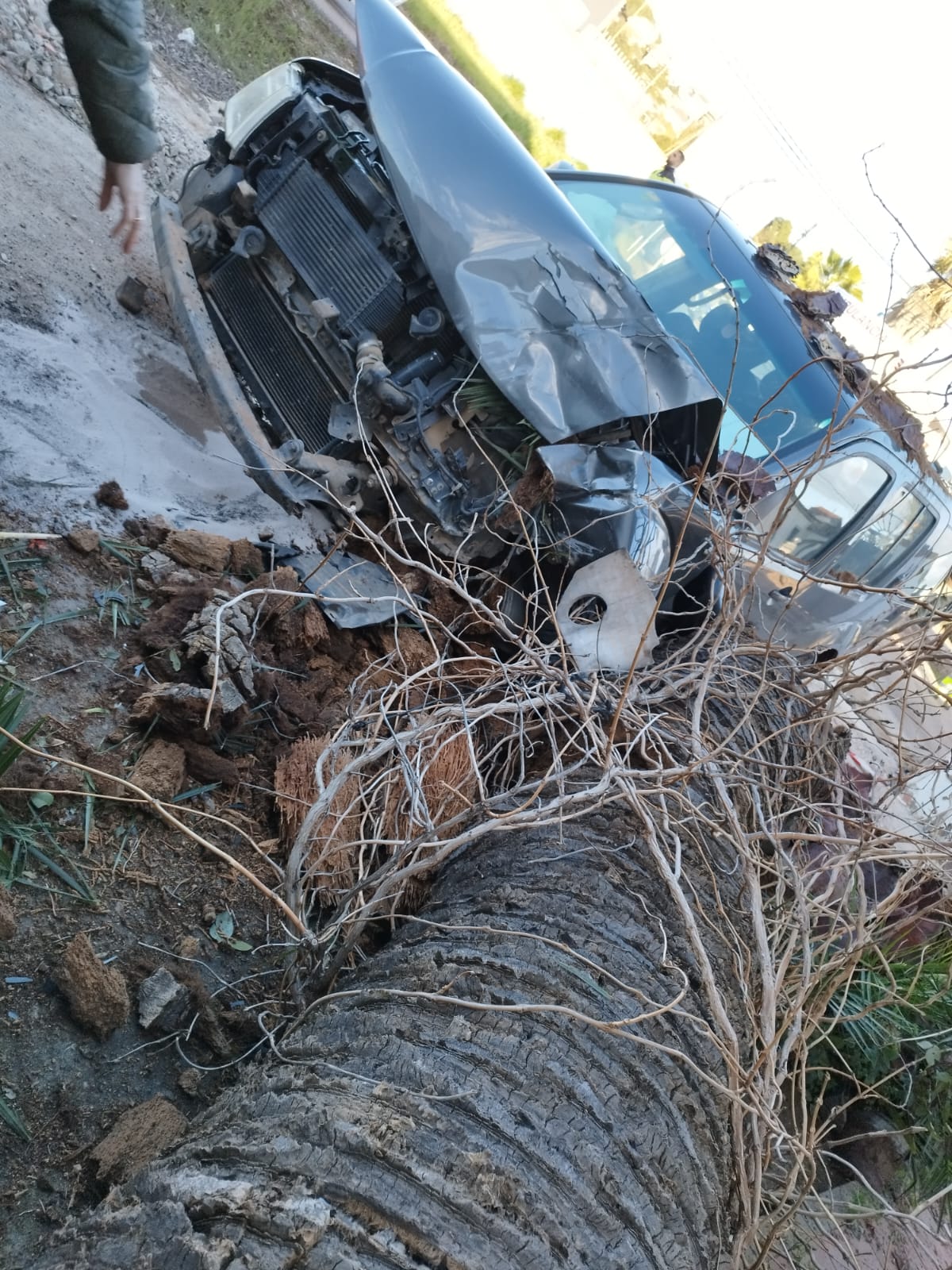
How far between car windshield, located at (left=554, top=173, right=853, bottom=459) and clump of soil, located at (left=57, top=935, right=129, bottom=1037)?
329 centimetres

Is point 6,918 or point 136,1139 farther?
point 6,918

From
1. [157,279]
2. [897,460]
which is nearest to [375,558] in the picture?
[157,279]

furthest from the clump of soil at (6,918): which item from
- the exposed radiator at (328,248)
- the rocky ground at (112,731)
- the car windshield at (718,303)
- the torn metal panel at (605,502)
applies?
the car windshield at (718,303)

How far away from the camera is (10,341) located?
3.43 m

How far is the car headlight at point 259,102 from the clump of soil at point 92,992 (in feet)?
12.4

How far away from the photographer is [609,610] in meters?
3.22

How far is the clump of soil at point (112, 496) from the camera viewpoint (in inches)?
120

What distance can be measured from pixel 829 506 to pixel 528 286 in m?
1.96

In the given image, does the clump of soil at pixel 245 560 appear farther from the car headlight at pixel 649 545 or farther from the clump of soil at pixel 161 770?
the car headlight at pixel 649 545

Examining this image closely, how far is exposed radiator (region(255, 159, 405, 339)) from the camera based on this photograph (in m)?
3.61

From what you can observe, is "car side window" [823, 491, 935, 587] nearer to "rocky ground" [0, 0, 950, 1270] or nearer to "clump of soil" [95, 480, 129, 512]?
"rocky ground" [0, 0, 950, 1270]

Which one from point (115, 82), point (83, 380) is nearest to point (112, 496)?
point (83, 380)

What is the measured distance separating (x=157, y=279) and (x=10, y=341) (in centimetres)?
152

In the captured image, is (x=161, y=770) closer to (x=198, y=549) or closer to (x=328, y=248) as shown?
(x=198, y=549)
